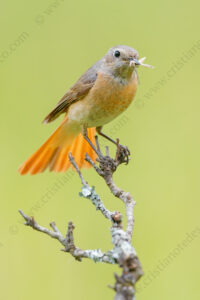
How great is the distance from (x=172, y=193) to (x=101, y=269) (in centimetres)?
109

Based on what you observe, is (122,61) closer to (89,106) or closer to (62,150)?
(89,106)

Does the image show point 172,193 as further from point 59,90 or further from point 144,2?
point 144,2

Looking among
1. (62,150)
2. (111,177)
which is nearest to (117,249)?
(111,177)

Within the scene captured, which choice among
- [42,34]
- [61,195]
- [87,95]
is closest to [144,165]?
[61,195]

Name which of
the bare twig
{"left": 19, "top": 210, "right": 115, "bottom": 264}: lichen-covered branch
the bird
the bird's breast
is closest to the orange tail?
the bird

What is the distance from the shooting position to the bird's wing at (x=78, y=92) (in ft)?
15.0

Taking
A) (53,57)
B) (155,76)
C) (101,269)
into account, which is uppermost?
(155,76)

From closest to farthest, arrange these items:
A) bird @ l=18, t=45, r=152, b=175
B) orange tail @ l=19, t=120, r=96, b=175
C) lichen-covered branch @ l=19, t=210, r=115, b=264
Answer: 1. lichen-covered branch @ l=19, t=210, r=115, b=264
2. bird @ l=18, t=45, r=152, b=175
3. orange tail @ l=19, t=120, r=96, b=175

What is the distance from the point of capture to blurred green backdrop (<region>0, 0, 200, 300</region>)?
16.8 ft

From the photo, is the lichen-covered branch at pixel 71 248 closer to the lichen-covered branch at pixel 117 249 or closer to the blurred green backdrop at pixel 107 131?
the lichen-covered branch at pixel 117 249

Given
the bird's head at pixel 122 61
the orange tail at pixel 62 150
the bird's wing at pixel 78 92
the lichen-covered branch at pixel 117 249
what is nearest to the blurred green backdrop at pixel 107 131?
the orange tail at pixel 62 150

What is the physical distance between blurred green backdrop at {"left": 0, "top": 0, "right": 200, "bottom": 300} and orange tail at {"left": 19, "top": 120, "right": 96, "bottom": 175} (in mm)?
549

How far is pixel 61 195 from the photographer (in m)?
5.77

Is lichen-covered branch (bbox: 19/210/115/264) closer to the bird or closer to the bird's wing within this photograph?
the bird
